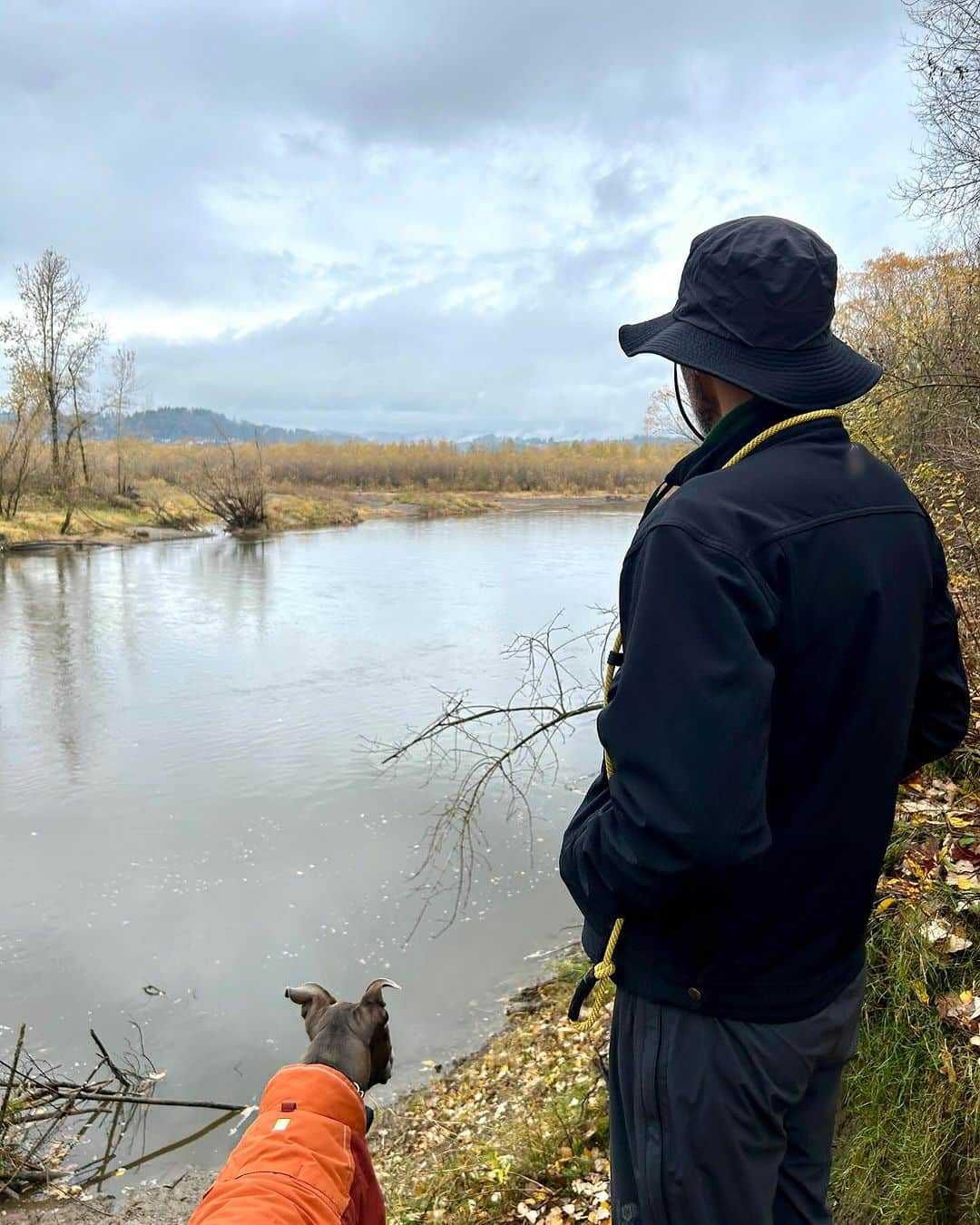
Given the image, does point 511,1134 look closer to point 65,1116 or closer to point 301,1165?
point 301,1165

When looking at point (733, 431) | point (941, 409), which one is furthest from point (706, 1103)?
point (941, 409)

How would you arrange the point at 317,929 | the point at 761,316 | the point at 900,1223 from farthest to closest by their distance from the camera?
the point at 317,929, the point at 900,1223, the point at 761,316

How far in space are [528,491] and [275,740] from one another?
139 ft

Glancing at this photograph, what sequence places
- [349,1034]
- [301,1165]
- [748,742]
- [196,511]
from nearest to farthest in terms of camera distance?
[748,742], [301,1165], [349,1034], [196,511]

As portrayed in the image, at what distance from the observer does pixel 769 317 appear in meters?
1.35

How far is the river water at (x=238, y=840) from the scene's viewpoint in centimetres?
482

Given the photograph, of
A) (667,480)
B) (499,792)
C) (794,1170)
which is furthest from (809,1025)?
(499,792)

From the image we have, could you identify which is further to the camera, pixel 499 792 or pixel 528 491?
pixel 528 491

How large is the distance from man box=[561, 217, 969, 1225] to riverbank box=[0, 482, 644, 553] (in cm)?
2468

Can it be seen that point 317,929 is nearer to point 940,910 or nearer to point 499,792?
point 499,792

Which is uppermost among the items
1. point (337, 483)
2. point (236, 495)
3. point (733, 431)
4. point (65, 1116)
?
point (337, 483)

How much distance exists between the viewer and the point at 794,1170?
149 centimetres

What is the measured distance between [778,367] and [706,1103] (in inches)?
42.3

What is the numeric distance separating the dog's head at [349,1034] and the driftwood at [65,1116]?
157cm
